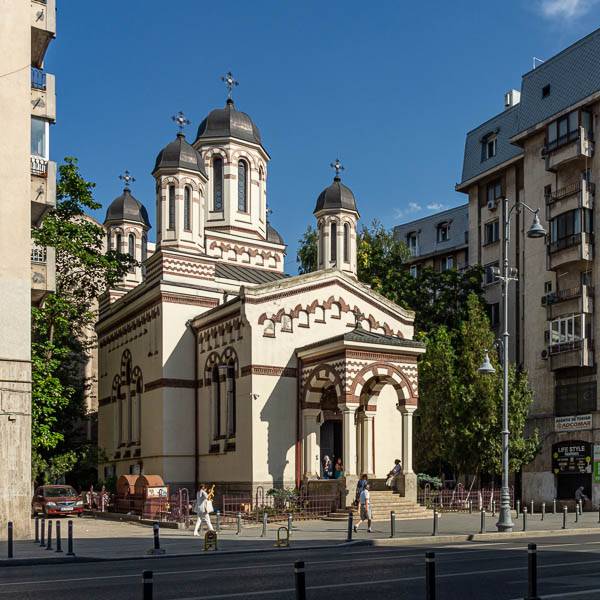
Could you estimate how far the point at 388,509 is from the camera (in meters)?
28.4

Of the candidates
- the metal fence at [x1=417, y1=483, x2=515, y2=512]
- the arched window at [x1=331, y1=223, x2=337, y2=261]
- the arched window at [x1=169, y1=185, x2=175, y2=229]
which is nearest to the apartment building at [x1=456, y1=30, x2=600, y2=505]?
the metal fence at [x1=417, y1=483, x2=515, y2=512]

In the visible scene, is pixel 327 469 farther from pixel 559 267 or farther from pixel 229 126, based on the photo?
pixel 229 126

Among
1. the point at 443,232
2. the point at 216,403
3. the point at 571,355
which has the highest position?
the point at 443,232

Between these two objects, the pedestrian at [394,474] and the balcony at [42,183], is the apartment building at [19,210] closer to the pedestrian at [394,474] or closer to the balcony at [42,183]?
the balcony at [42,183]

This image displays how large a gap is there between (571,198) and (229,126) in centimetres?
1729

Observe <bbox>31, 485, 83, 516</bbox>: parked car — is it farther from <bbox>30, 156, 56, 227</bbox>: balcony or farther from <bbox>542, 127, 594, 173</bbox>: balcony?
<bbox>542, 127, 594, 173</bbox>: balcony

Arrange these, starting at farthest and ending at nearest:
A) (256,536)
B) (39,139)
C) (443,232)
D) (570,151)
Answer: (443,232)
(570,151)
(39,139)
(256,536)

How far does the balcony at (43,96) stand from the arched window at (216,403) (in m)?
13.2

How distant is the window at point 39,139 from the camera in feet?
85.0

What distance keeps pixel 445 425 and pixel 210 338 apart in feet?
35.7

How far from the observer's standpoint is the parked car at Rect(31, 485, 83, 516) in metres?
33.6

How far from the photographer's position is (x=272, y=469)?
31906 mm

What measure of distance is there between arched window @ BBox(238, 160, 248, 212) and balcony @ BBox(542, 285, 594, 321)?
1594 centimetres

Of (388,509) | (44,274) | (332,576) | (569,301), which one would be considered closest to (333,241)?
(569,301)
